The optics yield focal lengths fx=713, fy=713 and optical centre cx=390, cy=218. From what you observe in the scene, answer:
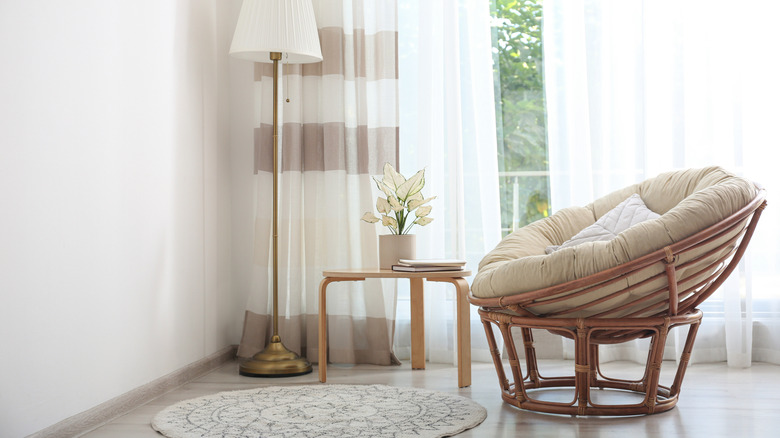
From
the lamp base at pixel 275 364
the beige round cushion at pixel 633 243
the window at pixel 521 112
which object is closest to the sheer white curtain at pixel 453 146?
the window at pixel 521 112

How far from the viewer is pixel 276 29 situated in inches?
115

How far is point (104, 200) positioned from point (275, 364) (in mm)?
1065

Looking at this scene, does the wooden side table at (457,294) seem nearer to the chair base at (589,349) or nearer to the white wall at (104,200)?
the chair base at (589,349)

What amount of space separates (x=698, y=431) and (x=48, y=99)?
2023 millimetres

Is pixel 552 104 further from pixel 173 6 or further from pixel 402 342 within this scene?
pixel 173 6

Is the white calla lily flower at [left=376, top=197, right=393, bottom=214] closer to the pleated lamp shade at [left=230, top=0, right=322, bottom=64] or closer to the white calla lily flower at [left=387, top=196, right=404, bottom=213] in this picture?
the white calla lily flower at [left=387, top=196, right=404, bottom=213]

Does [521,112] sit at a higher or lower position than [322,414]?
A: higher

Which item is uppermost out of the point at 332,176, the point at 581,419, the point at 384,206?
the point at 332,176

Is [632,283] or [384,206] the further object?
[384,206]

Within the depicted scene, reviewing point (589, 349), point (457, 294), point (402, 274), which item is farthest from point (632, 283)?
point (402, 274)

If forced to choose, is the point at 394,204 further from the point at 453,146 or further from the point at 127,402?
the point at 127,402

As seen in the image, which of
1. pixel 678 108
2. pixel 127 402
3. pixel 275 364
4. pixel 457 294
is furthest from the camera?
pixel 678 108

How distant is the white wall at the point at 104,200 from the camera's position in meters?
1.82

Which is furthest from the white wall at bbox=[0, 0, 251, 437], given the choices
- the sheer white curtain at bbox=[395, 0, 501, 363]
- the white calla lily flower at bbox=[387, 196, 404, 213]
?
the sheer white curtain at bbox=[395, 0, 501, 363]
